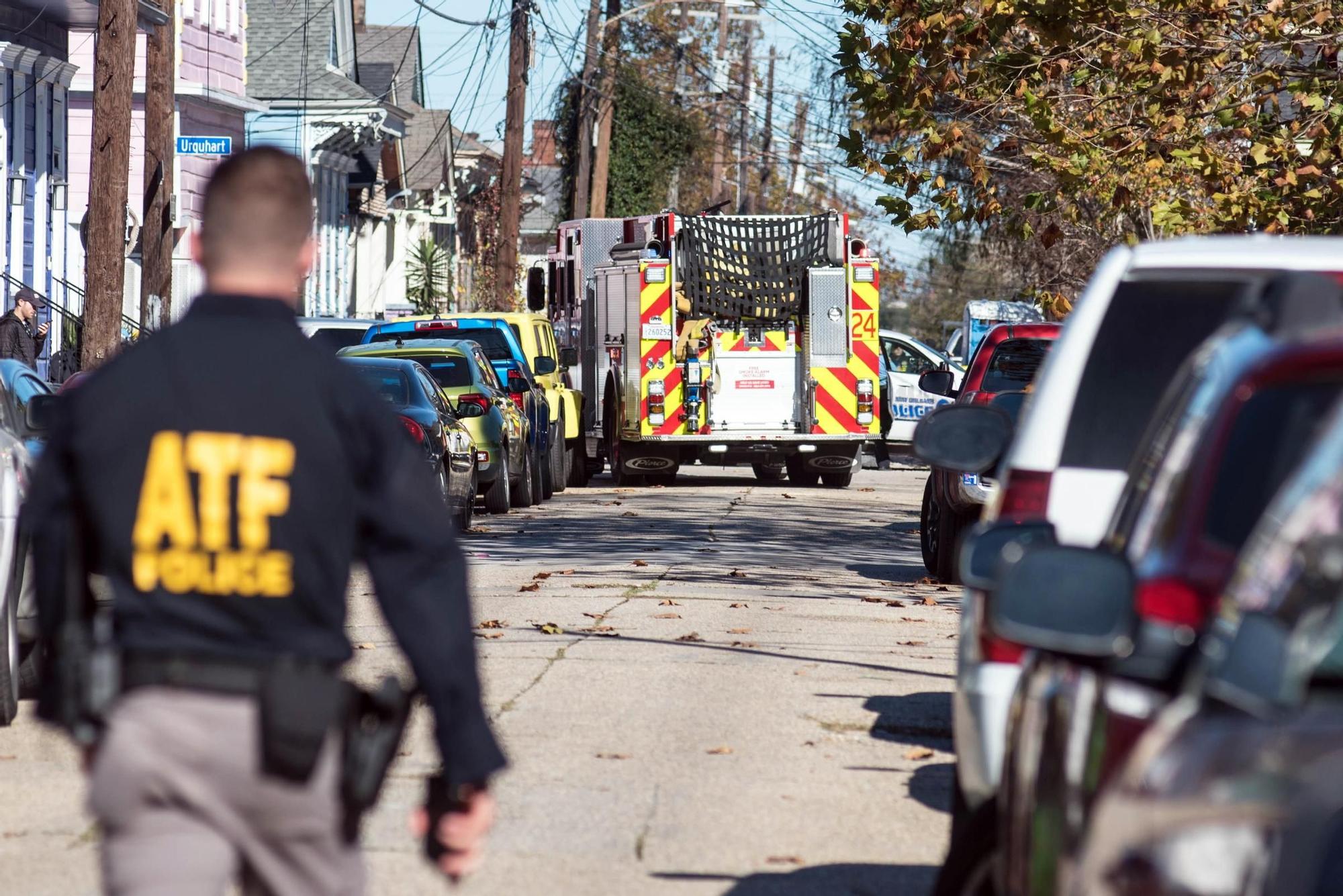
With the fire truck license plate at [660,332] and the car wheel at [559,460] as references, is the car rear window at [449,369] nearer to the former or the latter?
the car wheel at [559,460]

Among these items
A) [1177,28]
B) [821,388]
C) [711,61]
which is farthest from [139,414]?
[711,61]

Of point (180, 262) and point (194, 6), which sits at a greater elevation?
point (194, 6)

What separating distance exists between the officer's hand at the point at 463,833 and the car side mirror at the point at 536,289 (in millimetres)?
28877

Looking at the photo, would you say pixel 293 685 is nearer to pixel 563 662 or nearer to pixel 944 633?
pixel 563 662

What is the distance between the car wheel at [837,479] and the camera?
26.9m

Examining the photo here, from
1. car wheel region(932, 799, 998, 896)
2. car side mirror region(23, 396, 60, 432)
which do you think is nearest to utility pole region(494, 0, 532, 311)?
car side mirror region(23, 396, 60, 432)

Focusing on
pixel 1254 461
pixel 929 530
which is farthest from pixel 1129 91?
pixel 1254 461

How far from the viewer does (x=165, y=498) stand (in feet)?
11.3

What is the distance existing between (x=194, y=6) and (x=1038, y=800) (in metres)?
34.5

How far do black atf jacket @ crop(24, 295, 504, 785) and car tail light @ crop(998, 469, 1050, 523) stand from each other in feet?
8.30

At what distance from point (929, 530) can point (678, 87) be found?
165 feet

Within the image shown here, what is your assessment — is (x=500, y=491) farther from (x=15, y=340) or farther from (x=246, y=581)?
(x=246, y=581)

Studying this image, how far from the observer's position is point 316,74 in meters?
45.1

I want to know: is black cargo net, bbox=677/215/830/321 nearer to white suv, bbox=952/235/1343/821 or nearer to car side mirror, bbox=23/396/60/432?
car side mirror, bbox=23/396/60/432
